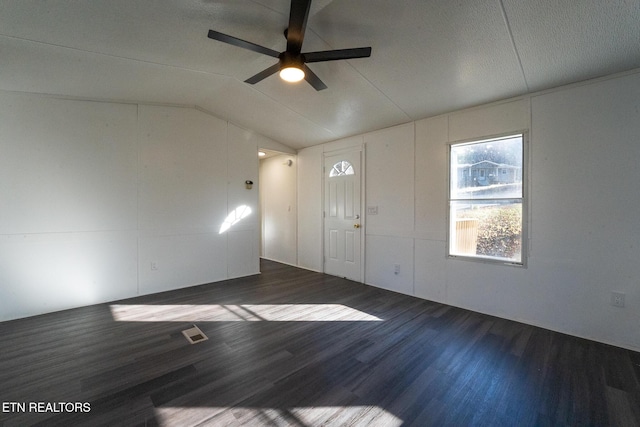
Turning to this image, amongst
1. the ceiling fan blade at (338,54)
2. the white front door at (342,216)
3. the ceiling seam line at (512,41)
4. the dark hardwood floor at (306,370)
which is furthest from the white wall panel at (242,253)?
the ceiling seam line at (512,41)

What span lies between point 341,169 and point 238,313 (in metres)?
3.03

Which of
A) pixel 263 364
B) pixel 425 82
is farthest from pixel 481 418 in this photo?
pixel 425 82

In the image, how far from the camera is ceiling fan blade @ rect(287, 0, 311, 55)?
1740mm

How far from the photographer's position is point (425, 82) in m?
2.96

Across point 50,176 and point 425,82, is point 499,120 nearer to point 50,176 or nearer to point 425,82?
point 425,82

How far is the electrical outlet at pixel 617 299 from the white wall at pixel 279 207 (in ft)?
15.7

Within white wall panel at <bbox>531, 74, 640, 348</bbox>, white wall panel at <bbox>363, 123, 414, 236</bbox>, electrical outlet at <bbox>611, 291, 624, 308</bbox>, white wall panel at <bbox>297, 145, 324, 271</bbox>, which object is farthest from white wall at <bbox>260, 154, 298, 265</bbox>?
electrical outlet at <bbox>611, 291, 624, 308</bbox>

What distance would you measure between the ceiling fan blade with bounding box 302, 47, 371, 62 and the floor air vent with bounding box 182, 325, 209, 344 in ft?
9.06

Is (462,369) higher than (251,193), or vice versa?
(251,193)

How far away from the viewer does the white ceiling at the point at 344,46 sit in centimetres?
203

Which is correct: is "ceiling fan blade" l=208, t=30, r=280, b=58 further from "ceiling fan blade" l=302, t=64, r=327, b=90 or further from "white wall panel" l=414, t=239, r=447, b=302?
"white wall panel" l=414, t=239, r=447, b=302

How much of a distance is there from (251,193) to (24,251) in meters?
3.07

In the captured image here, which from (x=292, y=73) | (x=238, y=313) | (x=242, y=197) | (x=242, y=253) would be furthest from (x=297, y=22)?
(x=242, y=253)

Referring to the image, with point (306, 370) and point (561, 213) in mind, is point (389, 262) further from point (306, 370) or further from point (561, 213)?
point (306, 370)
